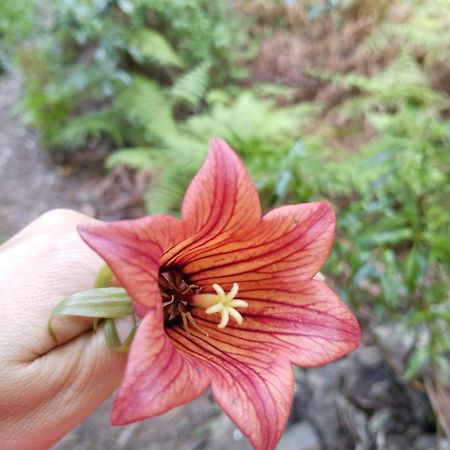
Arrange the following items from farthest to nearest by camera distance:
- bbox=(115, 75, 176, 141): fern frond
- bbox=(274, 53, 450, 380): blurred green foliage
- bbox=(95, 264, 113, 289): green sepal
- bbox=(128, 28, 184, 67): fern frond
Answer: bbox=(128, 28, 184, 67): fern frond
bbox=(115, 75, 176, 141): fern frond
bbox=(274, 53, 450, 380): blurred green foliage
bbox=(95, 264, 113, 289): green sepal

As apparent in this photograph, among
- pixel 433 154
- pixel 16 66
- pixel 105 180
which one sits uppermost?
pixel 16 66

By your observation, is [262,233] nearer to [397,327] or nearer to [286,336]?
[286,336]

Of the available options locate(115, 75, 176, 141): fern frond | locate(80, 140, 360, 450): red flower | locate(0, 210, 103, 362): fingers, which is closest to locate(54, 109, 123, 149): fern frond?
locate(115, 75, 176, 141): fern frond

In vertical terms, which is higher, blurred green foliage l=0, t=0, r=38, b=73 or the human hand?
blurred green foliage l=0, t=0, r=38, b=73

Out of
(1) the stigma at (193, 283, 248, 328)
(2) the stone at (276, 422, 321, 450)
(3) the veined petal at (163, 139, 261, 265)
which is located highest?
(3) the veined petal at (163, 139, 261, 265)

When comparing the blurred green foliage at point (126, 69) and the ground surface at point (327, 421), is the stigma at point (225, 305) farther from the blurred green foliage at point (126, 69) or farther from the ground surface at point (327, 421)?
the blurred green foliage at point (126, 69)

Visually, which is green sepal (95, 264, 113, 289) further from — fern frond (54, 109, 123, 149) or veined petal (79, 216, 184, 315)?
fern frond (54, 109, 123, 149)

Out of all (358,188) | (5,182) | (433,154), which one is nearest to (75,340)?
(433,154)
